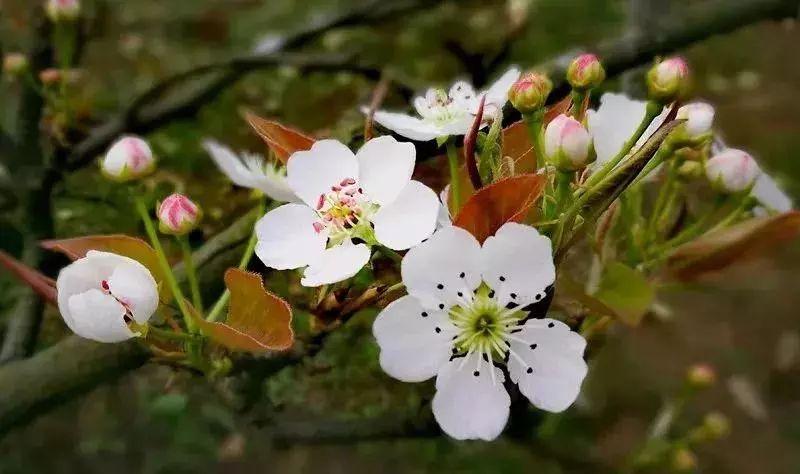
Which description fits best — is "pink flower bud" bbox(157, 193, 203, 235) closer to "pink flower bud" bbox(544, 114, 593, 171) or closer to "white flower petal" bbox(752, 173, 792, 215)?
"pink flower bud" bbox(544, 114, 593, 171)

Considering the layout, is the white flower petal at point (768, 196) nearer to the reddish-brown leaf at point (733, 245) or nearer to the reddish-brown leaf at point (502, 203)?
the reddish-brown leaf at point (733, 245)

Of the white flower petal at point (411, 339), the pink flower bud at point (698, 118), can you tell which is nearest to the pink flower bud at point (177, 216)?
the white flower petal at point (411, 339)

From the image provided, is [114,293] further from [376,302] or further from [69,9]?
[69,9]

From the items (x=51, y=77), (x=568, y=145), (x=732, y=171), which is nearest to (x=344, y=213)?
(x=568, y=145)

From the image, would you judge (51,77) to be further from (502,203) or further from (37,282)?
(502,203)

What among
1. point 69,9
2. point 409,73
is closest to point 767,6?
point 409,73

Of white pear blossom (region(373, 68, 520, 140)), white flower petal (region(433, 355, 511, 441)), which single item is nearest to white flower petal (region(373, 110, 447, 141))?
white pear blossom (region(373, 68, 520, 140))

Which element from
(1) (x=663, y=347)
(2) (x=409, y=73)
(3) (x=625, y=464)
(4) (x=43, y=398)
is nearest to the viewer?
(4) (x=43, y=398)

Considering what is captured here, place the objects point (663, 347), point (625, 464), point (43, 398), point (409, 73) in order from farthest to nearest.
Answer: point (663, 347) → point (409, 73) → point (625, 464) → point (43, 398)
